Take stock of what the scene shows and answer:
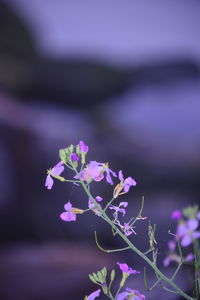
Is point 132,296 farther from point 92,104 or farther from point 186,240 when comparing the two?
point 92,104

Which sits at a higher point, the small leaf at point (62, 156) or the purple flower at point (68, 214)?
the small leaf at point (62, 156)

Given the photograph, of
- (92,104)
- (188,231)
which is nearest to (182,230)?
(188,231)

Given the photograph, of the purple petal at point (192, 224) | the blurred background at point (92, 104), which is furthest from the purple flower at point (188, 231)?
the blurred background at point (92, 104)

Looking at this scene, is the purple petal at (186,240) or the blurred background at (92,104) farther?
the blurred background at (92,104)

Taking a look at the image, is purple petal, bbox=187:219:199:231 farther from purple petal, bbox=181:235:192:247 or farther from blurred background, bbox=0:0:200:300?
blurred background, bbox=0:0:200:300

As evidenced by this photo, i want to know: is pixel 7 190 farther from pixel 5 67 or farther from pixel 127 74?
pixel 127 74

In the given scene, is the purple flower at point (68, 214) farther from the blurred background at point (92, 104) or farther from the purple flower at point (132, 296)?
the blurred background at point (92, 104)

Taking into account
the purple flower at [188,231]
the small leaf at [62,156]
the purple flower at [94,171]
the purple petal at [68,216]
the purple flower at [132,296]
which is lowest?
the purple flower at [132,296]

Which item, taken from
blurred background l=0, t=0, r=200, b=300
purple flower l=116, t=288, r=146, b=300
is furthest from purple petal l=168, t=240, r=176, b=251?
blurred background l=0, t=0, r=200, b=300
